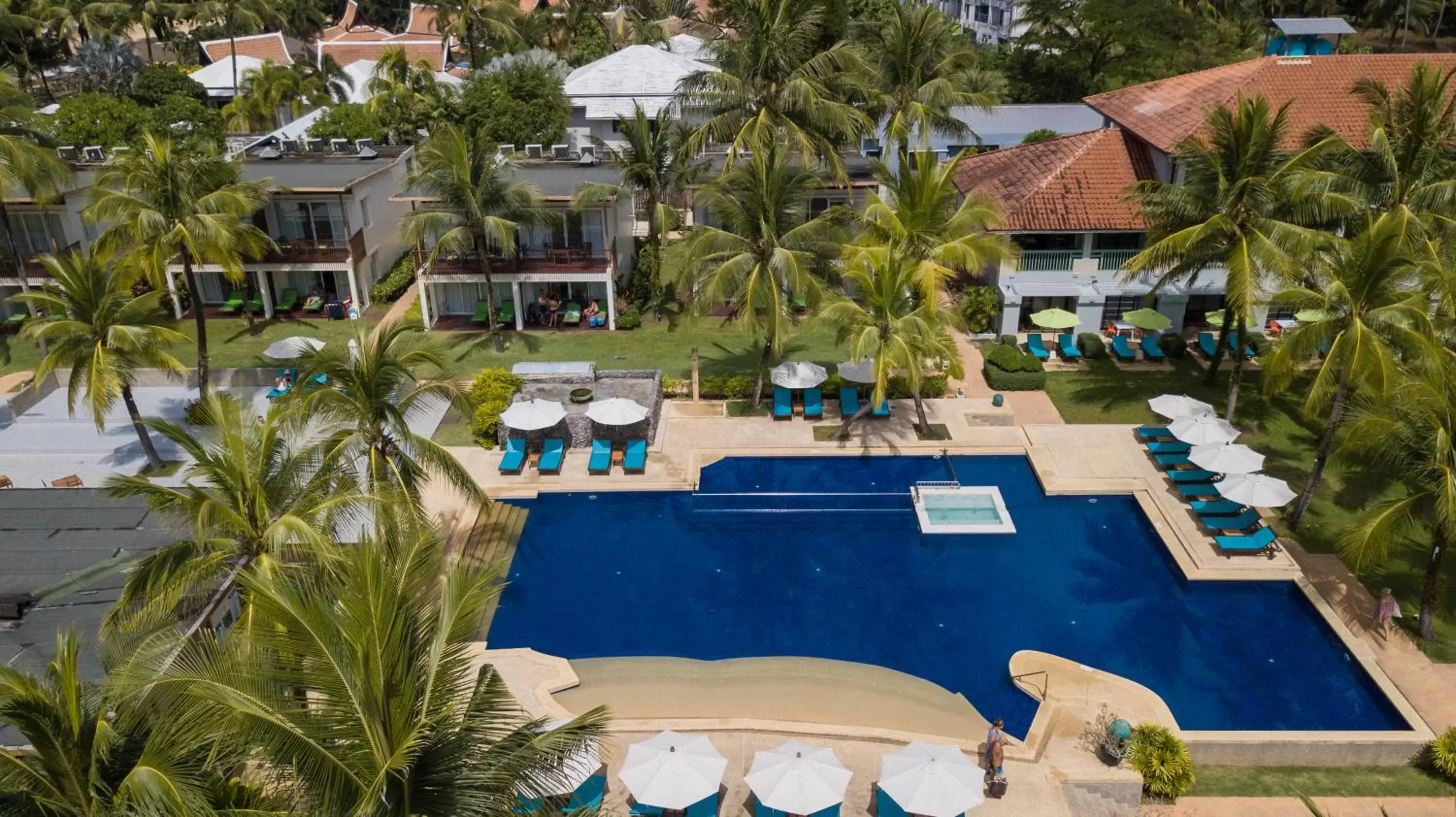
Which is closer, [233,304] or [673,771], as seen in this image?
[673,771]

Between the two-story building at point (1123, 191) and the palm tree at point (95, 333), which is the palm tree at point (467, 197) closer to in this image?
the palm tree at point (95, 333)

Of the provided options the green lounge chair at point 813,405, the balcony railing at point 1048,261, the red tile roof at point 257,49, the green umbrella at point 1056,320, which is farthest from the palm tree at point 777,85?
the red tile roof at point 257,49

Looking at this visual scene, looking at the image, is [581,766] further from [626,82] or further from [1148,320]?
[626,82]

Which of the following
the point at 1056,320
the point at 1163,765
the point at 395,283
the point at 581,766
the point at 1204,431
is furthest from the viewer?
the point at 395,283

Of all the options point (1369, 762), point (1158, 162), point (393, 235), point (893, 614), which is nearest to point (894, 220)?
point (893, 614)

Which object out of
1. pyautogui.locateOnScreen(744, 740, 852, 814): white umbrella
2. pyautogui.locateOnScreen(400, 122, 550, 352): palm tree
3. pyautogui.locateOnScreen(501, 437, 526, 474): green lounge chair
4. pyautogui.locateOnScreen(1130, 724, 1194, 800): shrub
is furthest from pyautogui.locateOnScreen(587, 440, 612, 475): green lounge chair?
pyautogui.locateOnScreen(1130, 724, 1194, 800): shrub

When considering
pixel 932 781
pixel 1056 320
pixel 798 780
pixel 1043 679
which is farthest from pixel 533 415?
pixel 1056 320

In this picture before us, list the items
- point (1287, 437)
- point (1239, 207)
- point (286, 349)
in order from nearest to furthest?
1. point (1239, 207)
2. point (1287, 437)
3. point (286, 349)
